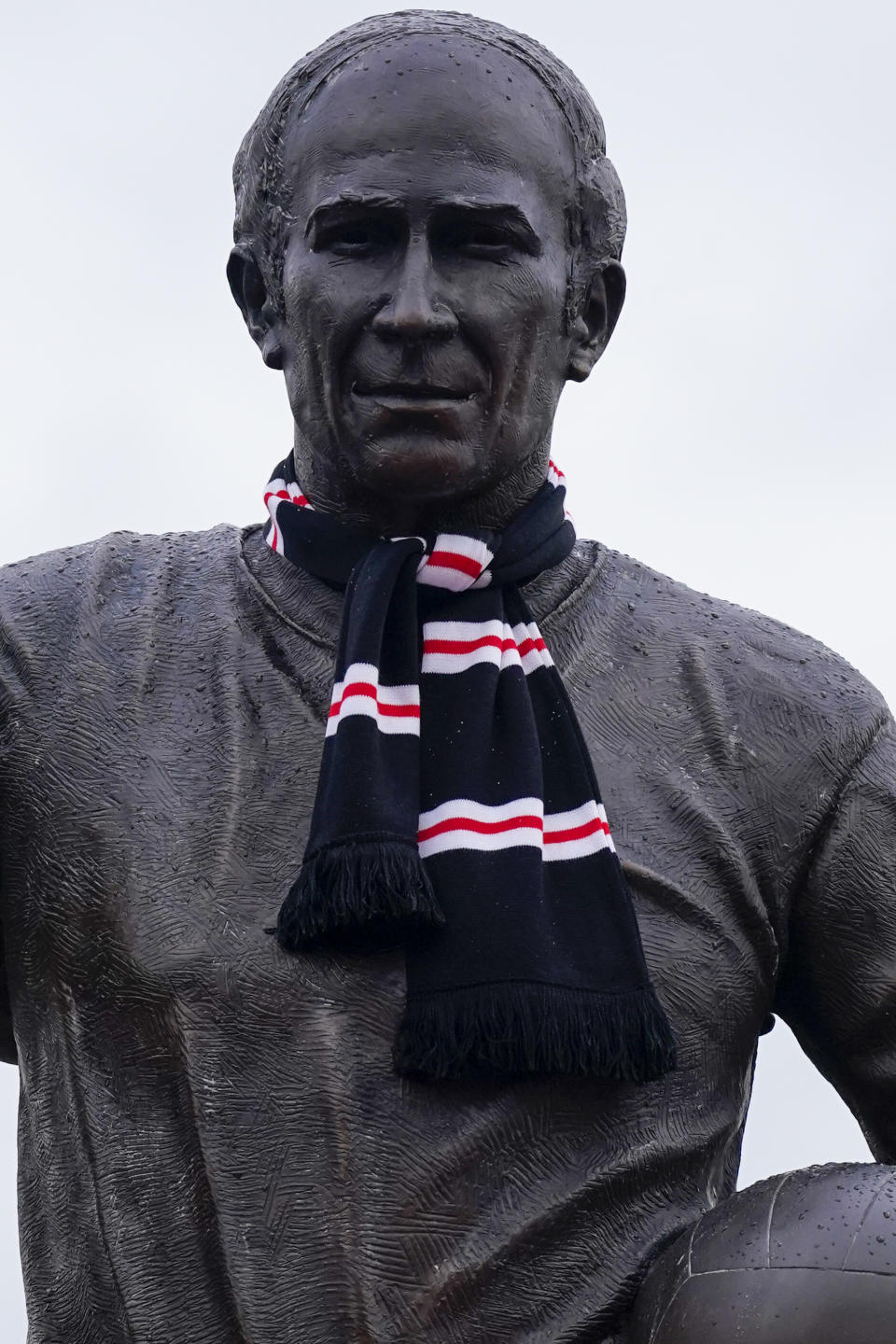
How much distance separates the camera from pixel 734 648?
7.61 meters

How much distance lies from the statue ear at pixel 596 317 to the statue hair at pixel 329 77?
0.05 m

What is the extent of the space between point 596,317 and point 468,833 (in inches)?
54.8

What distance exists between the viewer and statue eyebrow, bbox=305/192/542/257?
703 centimetres

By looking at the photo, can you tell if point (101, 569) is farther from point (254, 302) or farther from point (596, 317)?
point (596, 317)

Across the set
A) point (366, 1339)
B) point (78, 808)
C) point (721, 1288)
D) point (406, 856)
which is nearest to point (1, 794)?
point (78, 808)

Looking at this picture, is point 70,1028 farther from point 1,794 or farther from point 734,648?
point 734,648

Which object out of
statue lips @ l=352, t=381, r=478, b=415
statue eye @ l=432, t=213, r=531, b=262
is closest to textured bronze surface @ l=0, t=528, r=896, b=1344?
statue lips @ l=352, t=381, r=478, b=415

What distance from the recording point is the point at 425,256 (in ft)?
23.0

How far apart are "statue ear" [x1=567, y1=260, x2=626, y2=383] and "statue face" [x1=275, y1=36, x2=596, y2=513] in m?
0.16

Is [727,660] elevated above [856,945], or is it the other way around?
[727,660]

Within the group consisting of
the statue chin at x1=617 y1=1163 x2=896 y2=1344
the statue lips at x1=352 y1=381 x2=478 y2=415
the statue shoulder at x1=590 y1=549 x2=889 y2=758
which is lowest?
the statue chin at x1=617 y1=1163 x2=896 y2=1344

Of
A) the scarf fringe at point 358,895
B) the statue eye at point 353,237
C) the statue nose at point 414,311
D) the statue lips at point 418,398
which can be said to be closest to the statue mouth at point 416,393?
the statue lips at point 418,398

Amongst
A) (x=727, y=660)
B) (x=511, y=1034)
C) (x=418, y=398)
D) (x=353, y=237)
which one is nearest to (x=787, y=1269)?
(x=511, y=1034)

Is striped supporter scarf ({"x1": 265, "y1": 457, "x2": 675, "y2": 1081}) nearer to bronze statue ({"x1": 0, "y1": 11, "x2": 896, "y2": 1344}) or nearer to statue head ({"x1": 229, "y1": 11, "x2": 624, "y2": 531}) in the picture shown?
bronze statue ({"x1": 0, "y1": 11, "x2": 896, "y2": 1344})
